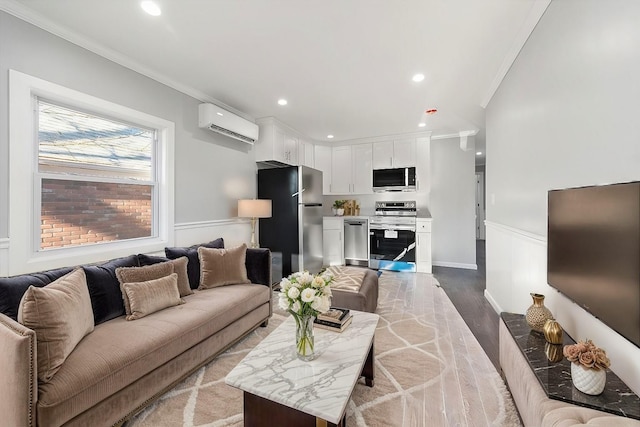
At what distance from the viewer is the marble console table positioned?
101 centimetres

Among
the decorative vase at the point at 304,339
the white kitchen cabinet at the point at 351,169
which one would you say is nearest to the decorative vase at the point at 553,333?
the decorative vase at the point at 304,339

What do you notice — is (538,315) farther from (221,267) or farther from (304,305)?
(221,267)

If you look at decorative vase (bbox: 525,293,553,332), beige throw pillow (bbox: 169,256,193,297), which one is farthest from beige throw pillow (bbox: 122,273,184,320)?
decorative vase (bbox: 525,293,553,332)

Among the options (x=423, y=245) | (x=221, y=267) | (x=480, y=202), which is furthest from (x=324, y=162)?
(x=480, y=202)

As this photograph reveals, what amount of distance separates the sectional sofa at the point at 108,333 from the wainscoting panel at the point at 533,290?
230cm

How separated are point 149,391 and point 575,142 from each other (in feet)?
9.41

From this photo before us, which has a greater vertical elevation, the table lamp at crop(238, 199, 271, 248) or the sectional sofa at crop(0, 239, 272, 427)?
the table lamp at crop(238, 199, 271, 248)

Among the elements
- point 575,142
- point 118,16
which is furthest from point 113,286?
point 575,142

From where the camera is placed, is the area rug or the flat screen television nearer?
the flat screen television

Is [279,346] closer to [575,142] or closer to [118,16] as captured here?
[575,142]

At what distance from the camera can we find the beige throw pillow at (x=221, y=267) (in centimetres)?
259

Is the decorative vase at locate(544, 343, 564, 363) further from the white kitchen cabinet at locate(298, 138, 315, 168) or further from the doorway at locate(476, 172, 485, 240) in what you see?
the doorway at locate(476, 172, 485, 240)

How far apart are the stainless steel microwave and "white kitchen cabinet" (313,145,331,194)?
3.32ft

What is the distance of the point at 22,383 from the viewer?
3.69ft
